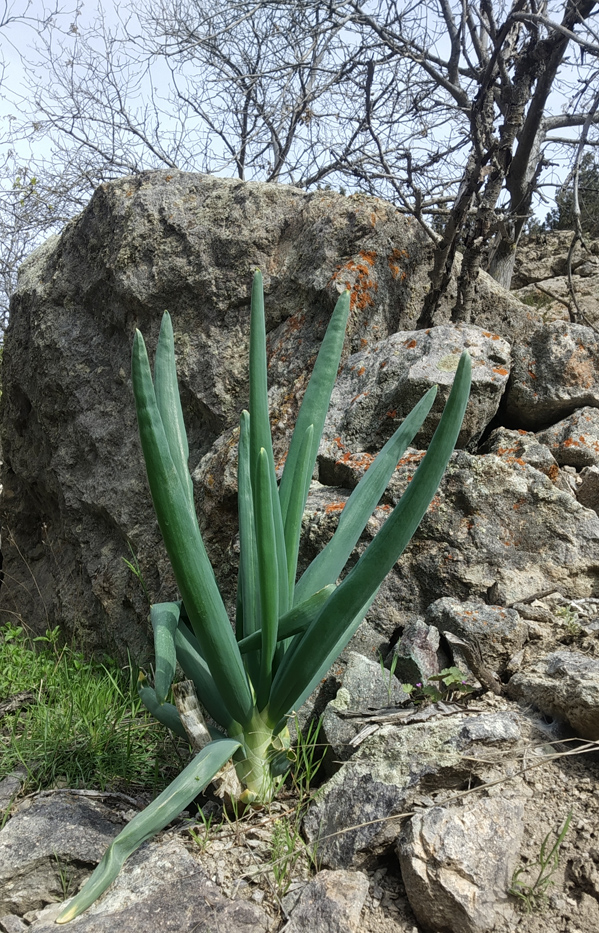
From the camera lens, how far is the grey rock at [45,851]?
137 cm

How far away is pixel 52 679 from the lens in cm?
255

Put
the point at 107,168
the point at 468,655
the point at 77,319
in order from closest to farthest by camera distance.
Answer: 1. the point at 468,655
2. the point at 77,319
3. the point at 107,168

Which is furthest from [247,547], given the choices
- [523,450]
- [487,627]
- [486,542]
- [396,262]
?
[396,262]

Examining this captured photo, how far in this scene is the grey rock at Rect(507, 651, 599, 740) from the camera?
138 centimetres

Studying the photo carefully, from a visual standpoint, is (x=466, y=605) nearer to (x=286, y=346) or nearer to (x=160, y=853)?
(x=160, y=853)

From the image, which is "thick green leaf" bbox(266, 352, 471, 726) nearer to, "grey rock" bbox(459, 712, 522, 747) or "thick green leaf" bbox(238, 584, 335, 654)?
Result: "thick green leaf" bbox(238, 584, 335, 654)

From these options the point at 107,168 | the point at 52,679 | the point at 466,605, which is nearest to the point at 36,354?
the point at 52,679

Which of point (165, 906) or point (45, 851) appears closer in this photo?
point (165, 906)

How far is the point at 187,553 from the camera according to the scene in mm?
1281

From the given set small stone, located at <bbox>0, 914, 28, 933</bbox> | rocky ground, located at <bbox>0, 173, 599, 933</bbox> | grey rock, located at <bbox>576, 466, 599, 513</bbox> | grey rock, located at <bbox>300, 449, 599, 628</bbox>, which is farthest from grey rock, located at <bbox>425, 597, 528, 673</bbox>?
small stone, located at <bbox>0, 914, 28, 933</bbox>

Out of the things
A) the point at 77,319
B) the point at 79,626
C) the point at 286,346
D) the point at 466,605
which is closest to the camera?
the point at 466,605

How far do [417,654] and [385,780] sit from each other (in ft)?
1.27

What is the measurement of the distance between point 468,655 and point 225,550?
3.03 feet

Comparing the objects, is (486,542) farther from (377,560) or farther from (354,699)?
(377,560)
